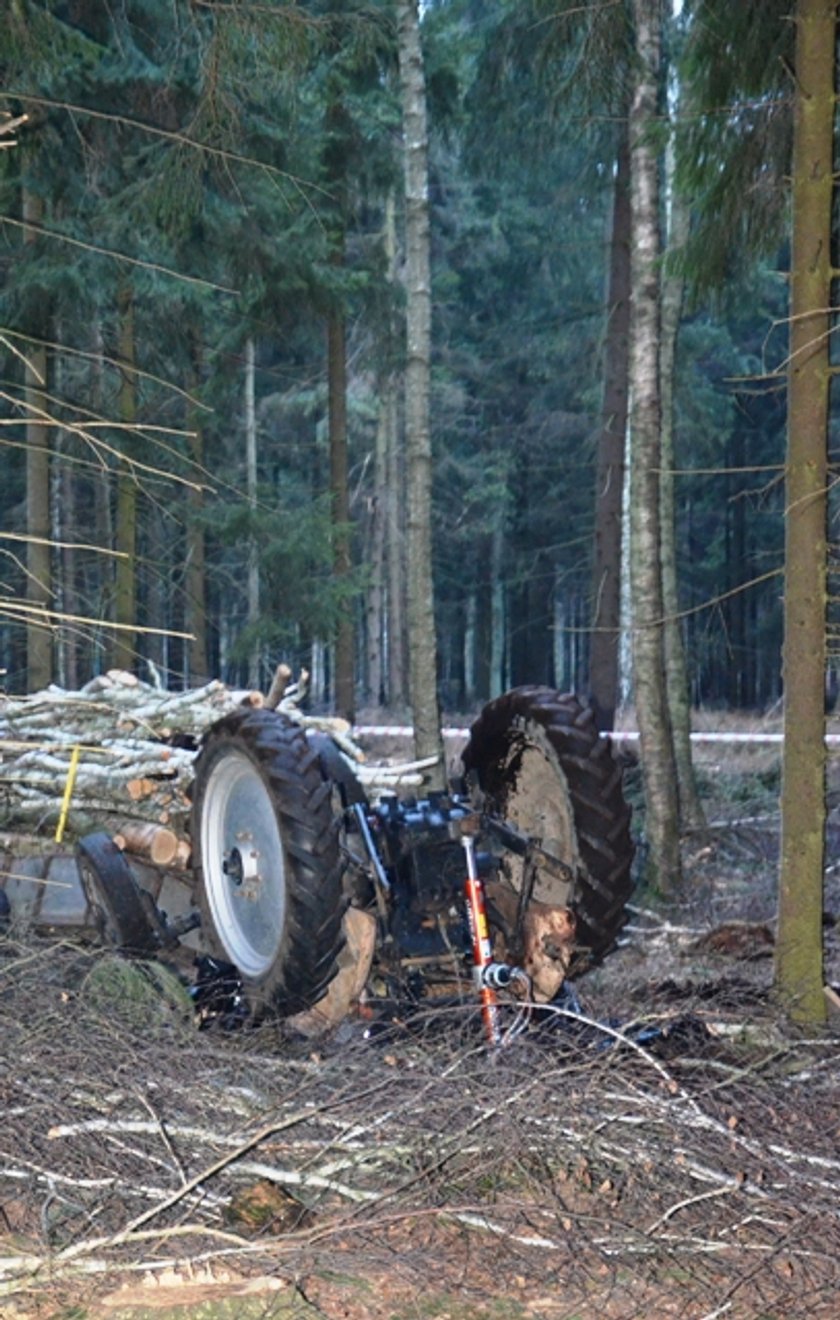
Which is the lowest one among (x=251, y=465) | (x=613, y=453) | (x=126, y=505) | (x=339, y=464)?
(x=126, y=505)

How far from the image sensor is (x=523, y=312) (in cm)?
3362

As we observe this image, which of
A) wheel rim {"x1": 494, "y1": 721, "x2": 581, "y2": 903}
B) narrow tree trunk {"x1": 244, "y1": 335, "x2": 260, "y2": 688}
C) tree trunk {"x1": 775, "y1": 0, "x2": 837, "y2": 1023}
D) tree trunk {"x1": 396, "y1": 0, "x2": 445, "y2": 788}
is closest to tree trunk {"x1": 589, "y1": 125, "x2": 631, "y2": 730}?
tree trunk {"x1": 396, "y1": 0, "x2": 445, "y2": 788}

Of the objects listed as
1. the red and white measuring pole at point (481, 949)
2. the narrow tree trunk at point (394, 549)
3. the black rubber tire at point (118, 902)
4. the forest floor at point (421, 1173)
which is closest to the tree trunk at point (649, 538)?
the black rubber tire at point (118, 902)

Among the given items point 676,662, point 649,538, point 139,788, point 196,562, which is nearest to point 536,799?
point 139,788

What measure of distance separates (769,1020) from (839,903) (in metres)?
4.59

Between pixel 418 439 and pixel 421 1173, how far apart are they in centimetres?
992

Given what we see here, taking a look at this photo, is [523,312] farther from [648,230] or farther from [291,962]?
[291,962]

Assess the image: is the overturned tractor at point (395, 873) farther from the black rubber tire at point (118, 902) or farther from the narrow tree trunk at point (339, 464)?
the narrow tree trunk at point (339, 464)

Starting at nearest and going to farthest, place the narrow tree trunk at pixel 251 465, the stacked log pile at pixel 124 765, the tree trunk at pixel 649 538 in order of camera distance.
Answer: the stacked log pile at pixel 124 765
the tree trunk at pixel 649 538
the narrow tree trunk at pixel 251 465

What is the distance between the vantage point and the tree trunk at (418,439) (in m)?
13.1

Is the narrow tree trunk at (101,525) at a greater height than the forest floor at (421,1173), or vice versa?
the narrow tree trunk at (101,525)

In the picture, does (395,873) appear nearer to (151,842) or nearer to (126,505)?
(151,842)

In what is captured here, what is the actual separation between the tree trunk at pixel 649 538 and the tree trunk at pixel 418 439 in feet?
7.92

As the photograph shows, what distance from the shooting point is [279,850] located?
586 centimetres
